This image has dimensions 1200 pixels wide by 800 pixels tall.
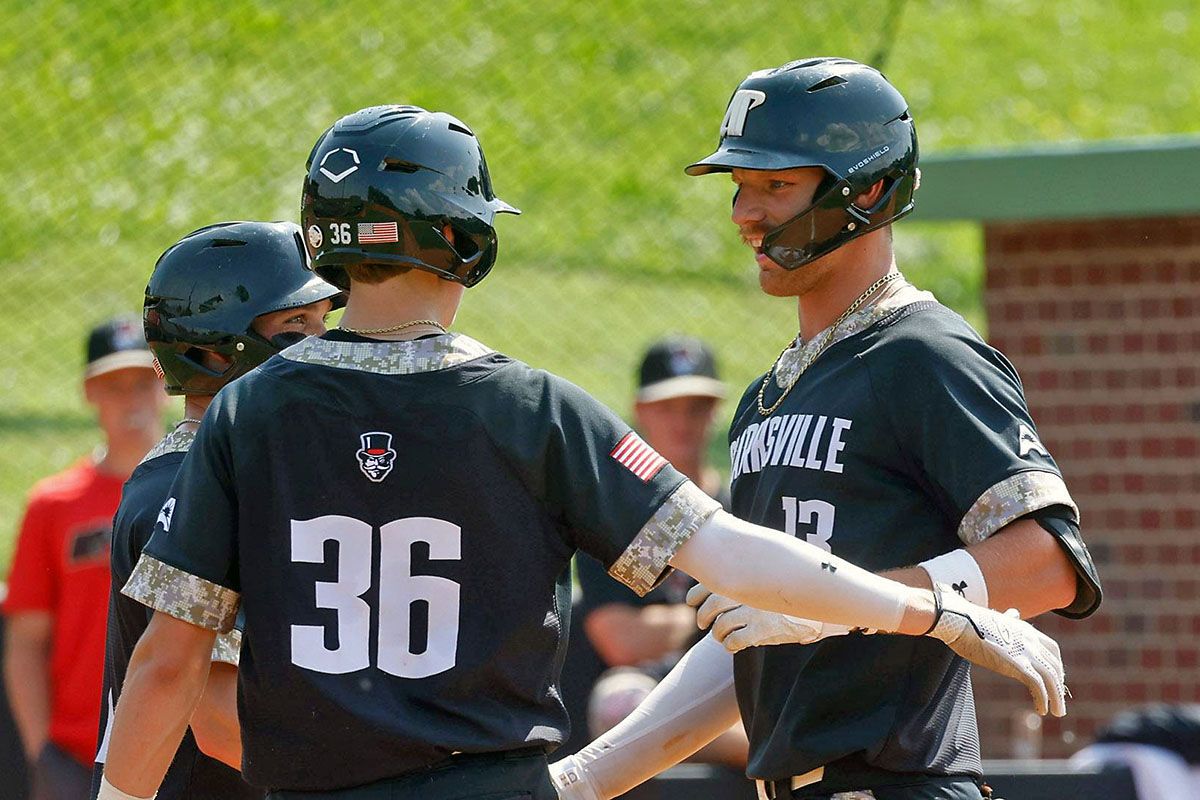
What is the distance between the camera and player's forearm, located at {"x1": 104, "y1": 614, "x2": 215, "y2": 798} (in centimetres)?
304

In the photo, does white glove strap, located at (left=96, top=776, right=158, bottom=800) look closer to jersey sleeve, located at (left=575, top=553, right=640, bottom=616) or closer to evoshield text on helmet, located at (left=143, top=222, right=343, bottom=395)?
evoshield text on helmet, located at (left=143, top=222, right=343, bottom=395)

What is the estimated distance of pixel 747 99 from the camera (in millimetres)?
3740

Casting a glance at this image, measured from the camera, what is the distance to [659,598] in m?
6.82

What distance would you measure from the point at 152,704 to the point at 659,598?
392cm

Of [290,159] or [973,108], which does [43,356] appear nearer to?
[290,159]

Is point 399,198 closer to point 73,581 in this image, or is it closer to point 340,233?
point 340,233

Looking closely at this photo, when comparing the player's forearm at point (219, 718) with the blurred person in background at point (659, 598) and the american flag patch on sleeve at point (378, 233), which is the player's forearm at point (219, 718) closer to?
the american flag patch on sleeve at point (378, 233)

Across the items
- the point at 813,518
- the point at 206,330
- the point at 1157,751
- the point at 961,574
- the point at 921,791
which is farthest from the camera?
the point at 1157,751

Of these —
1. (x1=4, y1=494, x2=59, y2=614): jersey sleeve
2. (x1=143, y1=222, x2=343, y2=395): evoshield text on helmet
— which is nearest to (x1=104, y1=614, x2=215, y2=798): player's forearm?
(x1=143, y1=222, x2=343, y2=395): evoshield text on helmet

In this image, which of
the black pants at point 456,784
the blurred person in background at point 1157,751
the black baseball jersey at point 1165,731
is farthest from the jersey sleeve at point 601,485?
the black baseball jersey at point 1165,731

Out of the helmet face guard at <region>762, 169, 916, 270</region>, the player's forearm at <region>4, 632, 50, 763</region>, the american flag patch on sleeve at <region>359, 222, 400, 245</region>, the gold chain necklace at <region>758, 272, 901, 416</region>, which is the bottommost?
the player's forearm at <region>4, 632, 50, 763</region>

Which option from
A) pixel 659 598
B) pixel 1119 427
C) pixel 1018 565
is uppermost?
pixel 1018 565

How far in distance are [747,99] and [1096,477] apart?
4.29 metres

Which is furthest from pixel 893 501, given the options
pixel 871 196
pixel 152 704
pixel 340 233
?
pixel 152 704
